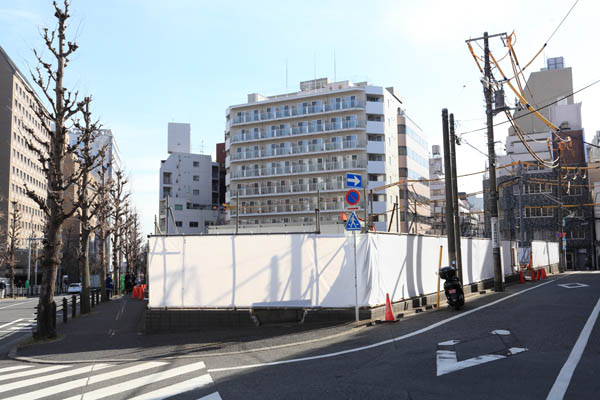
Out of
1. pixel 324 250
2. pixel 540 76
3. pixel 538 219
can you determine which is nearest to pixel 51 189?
pixel 324 250

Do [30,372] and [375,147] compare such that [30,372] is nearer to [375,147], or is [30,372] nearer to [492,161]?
[492,161]

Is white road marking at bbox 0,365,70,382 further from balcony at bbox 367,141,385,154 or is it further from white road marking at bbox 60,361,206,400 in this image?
balcony at bbox 367,141,385,154

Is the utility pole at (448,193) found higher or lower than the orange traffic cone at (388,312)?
higher

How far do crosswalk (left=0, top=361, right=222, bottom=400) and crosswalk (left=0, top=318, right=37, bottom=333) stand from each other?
8.36 m

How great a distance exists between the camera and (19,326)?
18.4m

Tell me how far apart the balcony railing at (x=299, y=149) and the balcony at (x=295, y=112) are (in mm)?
4123

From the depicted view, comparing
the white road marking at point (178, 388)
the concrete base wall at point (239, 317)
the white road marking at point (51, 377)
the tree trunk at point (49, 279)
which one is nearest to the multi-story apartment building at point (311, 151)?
the concrete base wall at point (239, 317)

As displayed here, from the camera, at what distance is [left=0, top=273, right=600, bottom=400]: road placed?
630 cm

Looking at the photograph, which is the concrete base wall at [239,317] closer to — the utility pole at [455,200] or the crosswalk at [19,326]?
the crosswalk at [19,326]

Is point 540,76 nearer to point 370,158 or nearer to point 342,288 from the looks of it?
point 370,158

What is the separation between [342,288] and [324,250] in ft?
3.44

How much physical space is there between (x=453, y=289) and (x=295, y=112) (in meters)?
51.8

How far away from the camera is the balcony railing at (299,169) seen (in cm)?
5944

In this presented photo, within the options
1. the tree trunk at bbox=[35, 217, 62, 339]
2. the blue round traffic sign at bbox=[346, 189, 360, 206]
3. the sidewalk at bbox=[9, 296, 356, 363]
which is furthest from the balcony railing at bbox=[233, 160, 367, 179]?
the sidewalk at bbox=[9, 296, 356, 363]
